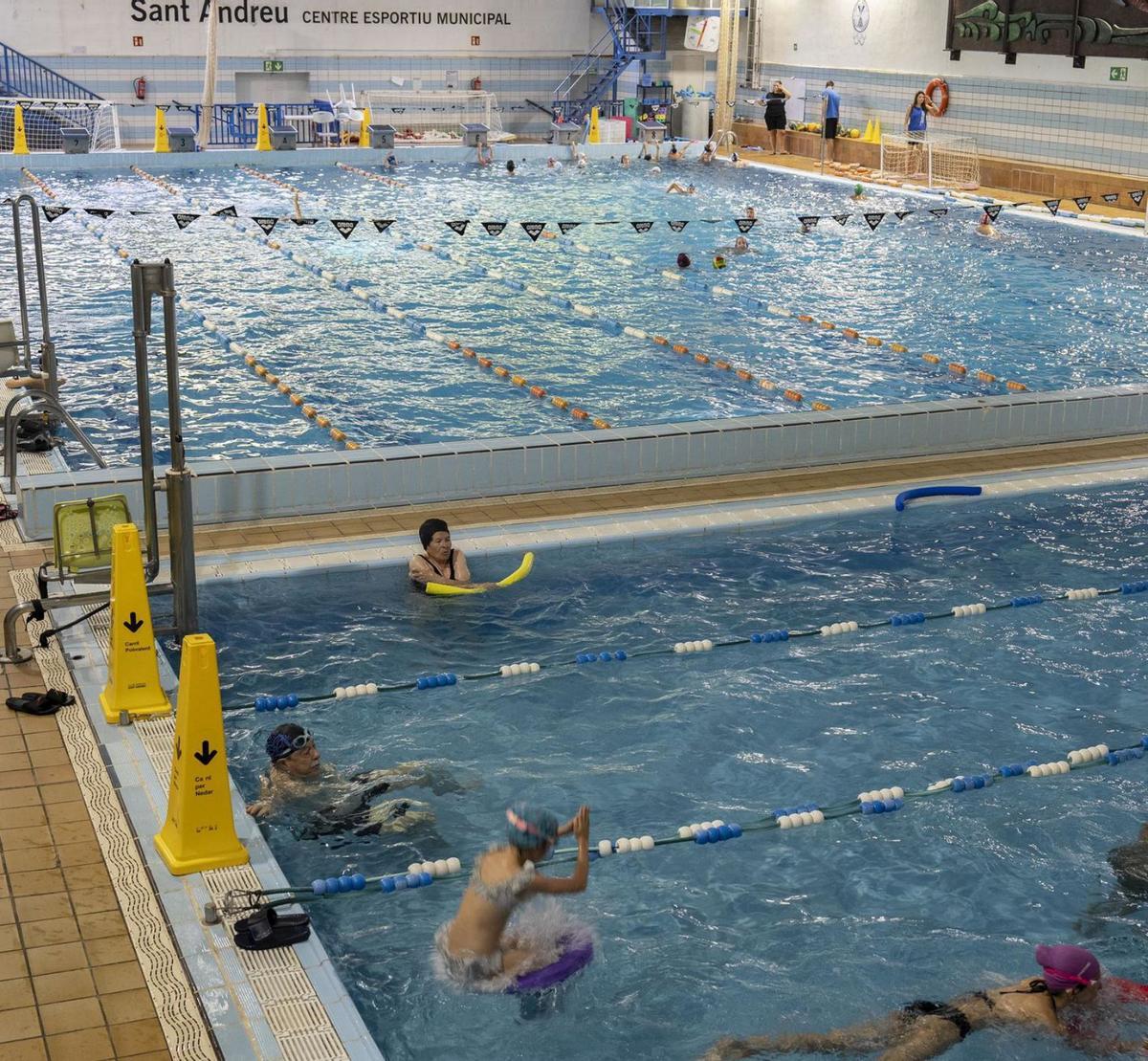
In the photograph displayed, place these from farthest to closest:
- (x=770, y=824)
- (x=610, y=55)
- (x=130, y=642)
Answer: (x=610, y=55) < (x=130, y=642) < (x=770, y=824)

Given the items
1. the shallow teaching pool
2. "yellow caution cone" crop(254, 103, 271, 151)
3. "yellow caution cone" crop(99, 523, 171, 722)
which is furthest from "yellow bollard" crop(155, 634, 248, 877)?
"yellow caution cone" crop(254, 103, 271, 151)

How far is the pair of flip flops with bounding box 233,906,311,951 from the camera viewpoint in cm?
399

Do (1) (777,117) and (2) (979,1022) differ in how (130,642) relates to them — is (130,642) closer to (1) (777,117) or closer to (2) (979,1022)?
(2) (979,1022)

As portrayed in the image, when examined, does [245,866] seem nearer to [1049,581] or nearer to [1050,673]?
[1050,673]

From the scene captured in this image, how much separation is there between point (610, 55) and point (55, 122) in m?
11.0

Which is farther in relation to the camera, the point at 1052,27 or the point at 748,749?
the point at 1052,27

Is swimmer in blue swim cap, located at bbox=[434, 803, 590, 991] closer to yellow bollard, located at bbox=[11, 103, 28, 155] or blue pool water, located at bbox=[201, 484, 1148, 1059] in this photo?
blue pool water, located at bbox=[201, 484, 1148, 1059]

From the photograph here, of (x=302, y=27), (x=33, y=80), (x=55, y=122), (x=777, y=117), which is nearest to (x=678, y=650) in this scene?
(x=55, y=122)

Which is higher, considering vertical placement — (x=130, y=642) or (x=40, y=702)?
(x=130, y=642)

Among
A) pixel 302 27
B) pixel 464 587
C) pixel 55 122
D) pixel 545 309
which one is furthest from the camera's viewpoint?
pixel 302 27

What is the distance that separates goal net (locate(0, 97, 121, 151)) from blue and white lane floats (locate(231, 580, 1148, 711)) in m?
18.4

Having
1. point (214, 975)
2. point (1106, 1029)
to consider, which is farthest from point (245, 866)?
point (1106, 1029)

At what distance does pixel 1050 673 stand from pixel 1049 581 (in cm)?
104

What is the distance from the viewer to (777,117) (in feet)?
84.1
